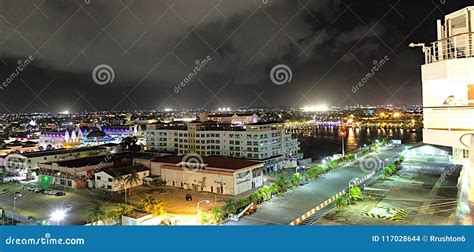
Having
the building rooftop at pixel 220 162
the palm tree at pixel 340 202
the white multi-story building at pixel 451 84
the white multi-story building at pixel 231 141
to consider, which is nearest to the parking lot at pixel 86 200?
the building rooftop at pixel 220 162

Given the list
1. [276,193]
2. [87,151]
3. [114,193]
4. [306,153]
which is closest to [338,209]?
[276,193]

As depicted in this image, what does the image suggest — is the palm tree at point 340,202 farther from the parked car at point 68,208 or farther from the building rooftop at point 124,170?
the building rooftop at point 124,170

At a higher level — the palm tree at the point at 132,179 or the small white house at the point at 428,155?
the small white house at the point at 428,155

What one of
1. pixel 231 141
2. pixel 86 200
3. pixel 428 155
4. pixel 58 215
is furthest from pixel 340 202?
pixel 231 141

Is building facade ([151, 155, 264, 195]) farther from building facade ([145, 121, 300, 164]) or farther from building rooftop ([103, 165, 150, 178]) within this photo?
building facade ([145, 121, 300, 164])

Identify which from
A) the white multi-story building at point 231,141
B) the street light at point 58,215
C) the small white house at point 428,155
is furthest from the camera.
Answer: the white multi-story building at point 231,141

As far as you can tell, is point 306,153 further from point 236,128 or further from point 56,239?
point 56,239

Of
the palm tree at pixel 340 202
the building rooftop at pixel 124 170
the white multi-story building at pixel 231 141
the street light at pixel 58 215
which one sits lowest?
the street light at pixel 58 215
